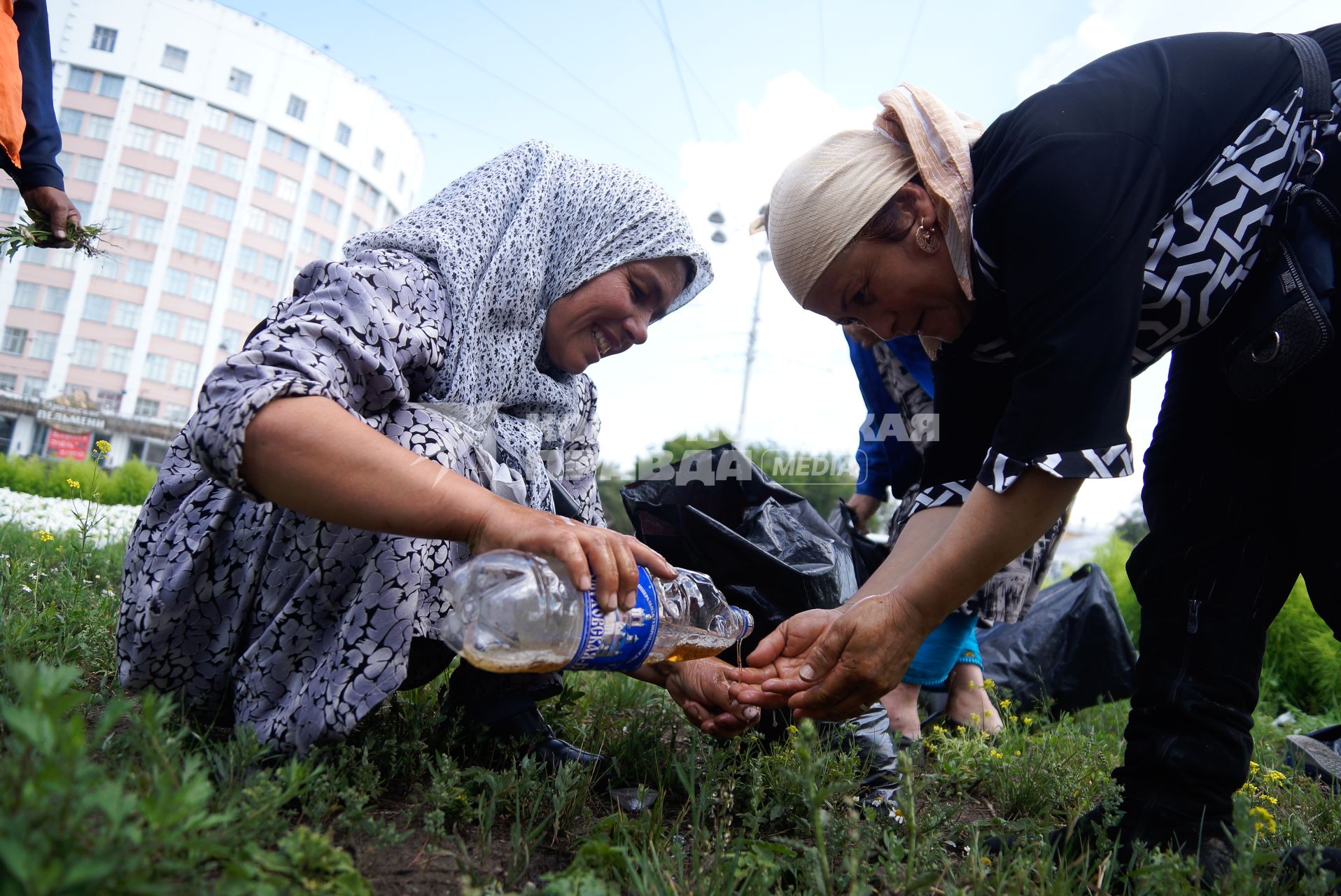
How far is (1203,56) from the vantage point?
5.52 ft

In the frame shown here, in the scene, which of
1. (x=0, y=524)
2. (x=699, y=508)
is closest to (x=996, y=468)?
(x=699, y=508)

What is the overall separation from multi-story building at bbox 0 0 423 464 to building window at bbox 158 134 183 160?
0.28 ft

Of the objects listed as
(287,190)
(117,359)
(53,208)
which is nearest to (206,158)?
(287,190)

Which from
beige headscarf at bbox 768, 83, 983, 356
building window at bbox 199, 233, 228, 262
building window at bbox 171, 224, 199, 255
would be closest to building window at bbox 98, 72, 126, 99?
building window at bbox 171, 224, 199, 255

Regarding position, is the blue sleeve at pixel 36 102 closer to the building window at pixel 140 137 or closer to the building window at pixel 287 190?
the building window at pixel 287 190

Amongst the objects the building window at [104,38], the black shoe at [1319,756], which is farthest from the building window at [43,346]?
the black shoe at [1319,756]

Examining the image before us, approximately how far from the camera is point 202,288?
166ft

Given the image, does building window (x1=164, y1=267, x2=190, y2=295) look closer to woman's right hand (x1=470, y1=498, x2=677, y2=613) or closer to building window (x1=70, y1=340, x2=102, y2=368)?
building window (x1=70, y1=340, x2=102, y2=368)

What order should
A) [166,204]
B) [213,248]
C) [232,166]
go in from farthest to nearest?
[232,166], [213,248], [166,204]

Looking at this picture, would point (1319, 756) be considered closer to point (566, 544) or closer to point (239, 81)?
point (566, 544)

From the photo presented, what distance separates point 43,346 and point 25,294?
3.19m

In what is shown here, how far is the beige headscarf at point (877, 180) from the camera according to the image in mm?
1816

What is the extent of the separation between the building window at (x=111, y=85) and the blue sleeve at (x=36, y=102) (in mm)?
60091

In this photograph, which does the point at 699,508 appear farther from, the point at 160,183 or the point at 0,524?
the point at 160,183
